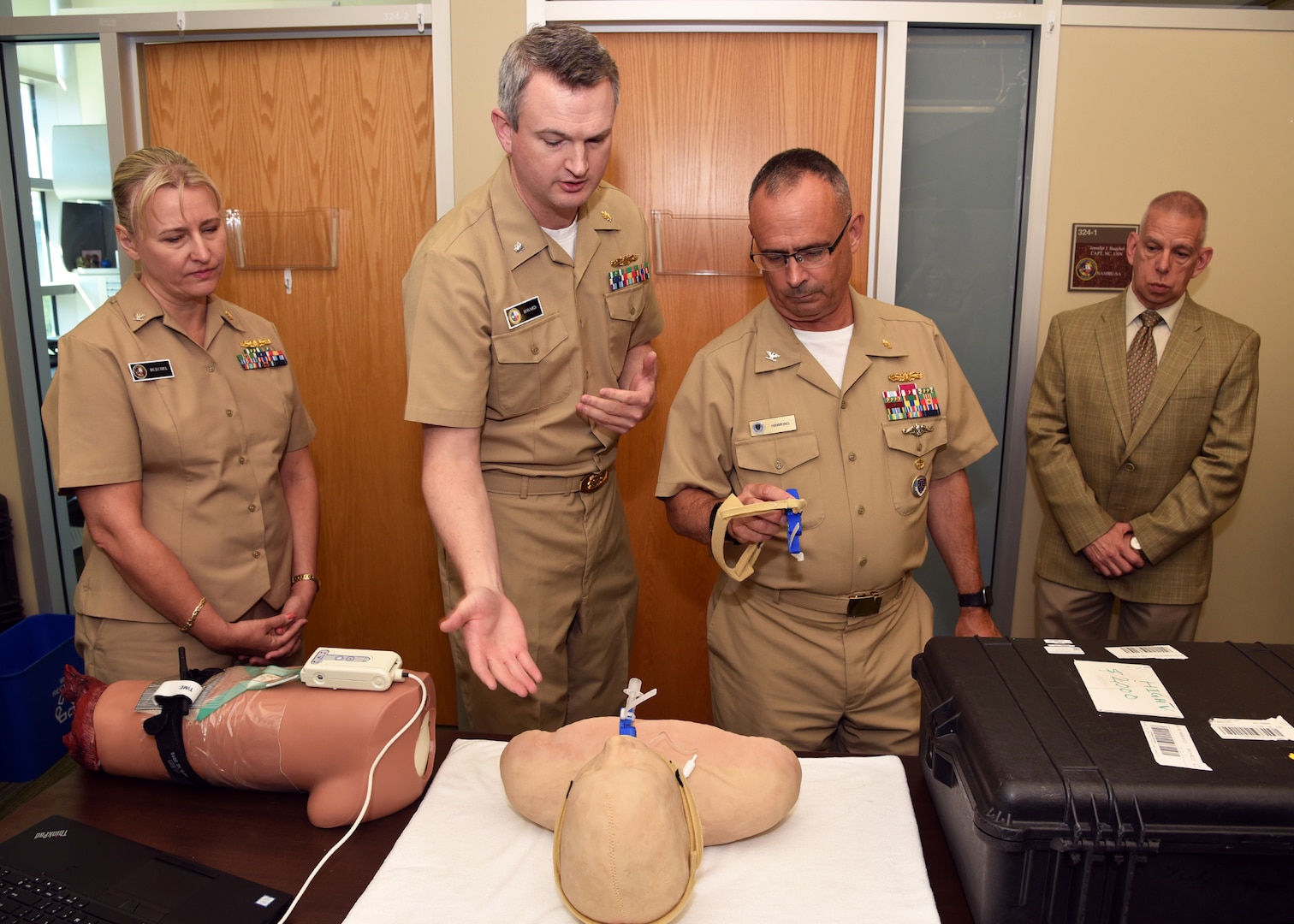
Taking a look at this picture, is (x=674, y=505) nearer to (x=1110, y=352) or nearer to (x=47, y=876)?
(x=47, y=876)

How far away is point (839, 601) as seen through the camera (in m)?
1.79

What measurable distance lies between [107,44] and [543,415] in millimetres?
2158

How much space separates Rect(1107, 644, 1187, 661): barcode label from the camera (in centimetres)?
130

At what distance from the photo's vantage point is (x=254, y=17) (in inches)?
109

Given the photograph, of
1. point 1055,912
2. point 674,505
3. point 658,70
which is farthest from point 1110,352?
point 1055,912

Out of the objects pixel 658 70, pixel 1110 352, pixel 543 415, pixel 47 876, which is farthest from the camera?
pixel 658 70

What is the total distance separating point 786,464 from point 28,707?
2354mm

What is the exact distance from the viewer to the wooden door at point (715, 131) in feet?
8.95

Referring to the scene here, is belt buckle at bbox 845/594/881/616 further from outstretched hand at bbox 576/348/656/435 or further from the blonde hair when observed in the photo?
the blonde hair

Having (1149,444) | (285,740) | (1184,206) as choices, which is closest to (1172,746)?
(285,740)

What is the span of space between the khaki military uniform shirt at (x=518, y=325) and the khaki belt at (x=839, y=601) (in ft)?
1.73

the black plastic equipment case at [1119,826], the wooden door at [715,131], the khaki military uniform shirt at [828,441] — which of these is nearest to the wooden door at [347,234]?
the wooden door at [715,131]

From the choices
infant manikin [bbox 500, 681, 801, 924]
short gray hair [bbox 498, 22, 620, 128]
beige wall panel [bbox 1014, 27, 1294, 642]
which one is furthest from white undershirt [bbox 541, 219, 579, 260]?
beige wall panel [bbox 1014, 27, 1294, 642]

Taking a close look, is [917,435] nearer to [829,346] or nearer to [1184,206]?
[829,346]
